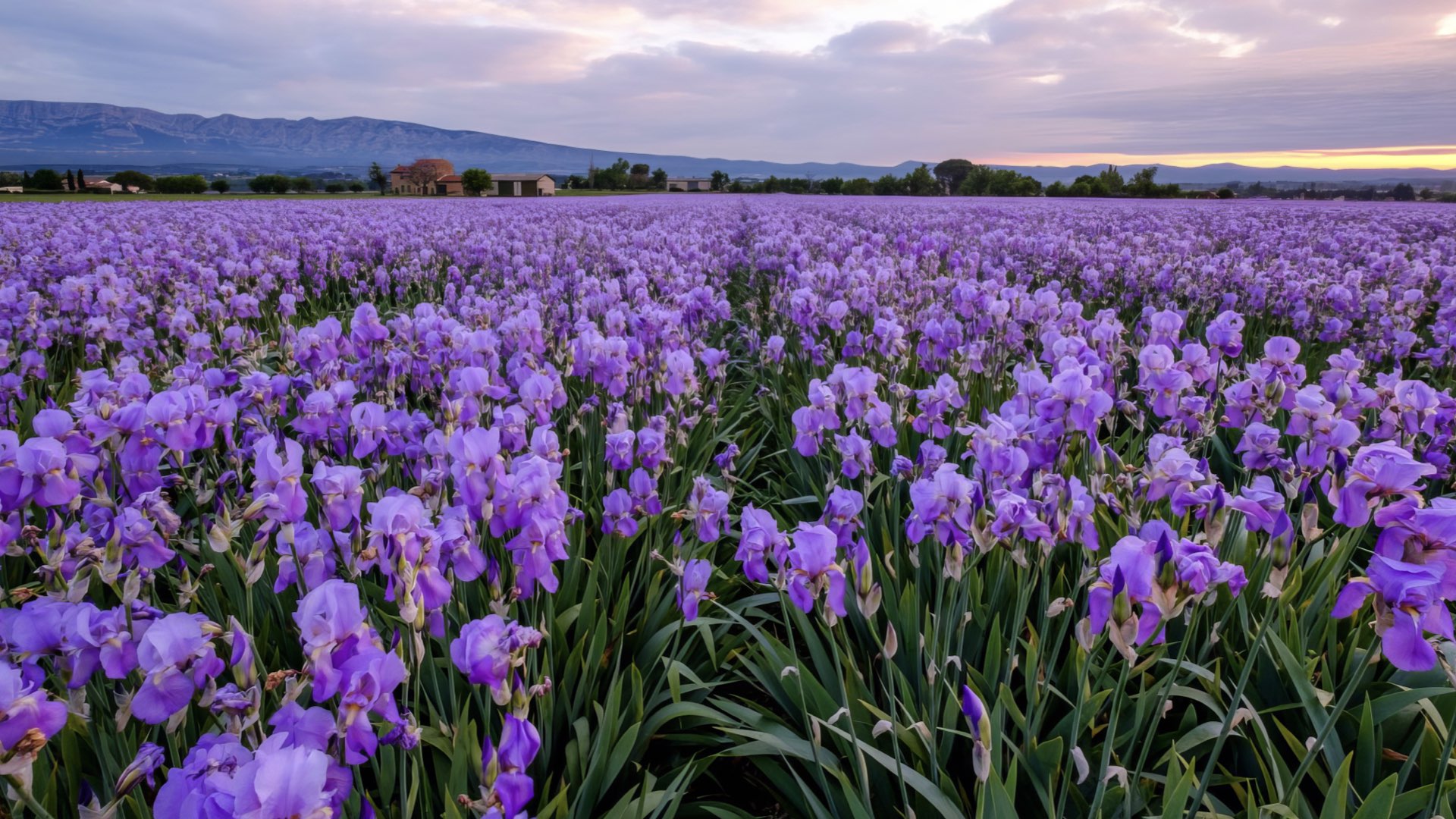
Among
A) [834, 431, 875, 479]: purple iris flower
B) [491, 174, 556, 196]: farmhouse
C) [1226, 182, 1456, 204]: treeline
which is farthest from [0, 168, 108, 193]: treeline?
[1226, 182, 1456, 204]: treeline

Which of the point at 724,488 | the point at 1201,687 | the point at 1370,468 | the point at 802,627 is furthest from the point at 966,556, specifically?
the point at 724,488

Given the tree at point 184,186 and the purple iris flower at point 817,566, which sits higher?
the tree at point 184,186

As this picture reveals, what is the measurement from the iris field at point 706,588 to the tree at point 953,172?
179ft

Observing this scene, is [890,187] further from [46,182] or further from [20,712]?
[46,182]

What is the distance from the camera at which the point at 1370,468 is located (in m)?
1.41

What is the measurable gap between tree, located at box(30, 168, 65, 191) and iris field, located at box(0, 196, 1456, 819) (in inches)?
2380

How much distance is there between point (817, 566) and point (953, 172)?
221 feet

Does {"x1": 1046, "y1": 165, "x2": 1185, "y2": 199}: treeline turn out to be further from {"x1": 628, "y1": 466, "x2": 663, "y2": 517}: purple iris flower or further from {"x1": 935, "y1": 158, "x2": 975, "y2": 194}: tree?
{"x1": 628, "y1": 466, "x2": 663, "y2": 517}: purple iris flower

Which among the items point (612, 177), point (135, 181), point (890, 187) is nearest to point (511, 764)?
point (890, 187)

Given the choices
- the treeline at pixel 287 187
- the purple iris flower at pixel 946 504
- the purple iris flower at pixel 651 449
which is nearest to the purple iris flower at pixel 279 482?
the purple iris flower at pixel 651 449

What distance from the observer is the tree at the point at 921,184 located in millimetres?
47625

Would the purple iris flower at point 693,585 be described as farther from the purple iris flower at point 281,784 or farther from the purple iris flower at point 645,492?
the purple iris flower at point 281,784

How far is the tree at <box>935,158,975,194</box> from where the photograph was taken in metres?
56.8

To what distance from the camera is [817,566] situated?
4.90ft
